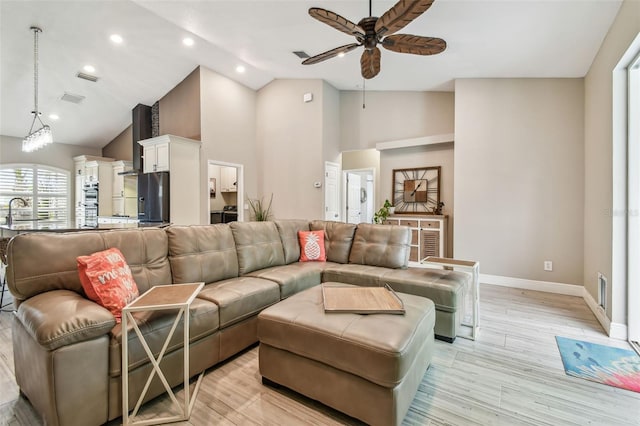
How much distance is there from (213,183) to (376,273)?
5.47m

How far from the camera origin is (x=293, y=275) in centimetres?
288

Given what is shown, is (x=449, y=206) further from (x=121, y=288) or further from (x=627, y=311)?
(x=121, y=288)

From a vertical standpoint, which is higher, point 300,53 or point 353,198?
point 300,53

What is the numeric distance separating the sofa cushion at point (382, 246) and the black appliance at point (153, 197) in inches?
143

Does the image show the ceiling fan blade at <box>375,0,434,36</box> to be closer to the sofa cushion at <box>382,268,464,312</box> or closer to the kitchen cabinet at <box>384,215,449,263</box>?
the sofa cushion at <box>382,268,464,312</box>

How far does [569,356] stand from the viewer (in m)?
2.29

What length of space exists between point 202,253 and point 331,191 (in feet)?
12.6

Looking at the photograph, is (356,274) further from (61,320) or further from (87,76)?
(87,76)

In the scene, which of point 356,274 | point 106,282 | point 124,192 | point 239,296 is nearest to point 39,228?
point 106,282

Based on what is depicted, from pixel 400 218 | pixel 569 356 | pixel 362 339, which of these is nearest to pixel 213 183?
pixel 400 218

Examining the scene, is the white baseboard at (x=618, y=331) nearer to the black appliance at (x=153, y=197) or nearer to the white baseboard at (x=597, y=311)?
the white baseboard at (x=597, y=311)

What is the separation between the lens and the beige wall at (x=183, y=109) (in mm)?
5445

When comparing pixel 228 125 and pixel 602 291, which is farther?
pixel 228 125

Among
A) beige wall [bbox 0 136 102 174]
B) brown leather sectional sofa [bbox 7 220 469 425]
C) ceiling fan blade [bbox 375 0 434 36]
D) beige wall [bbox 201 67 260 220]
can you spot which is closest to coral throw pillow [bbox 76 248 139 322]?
brown leather sectional sofa [bbox 7 220 469 425]
